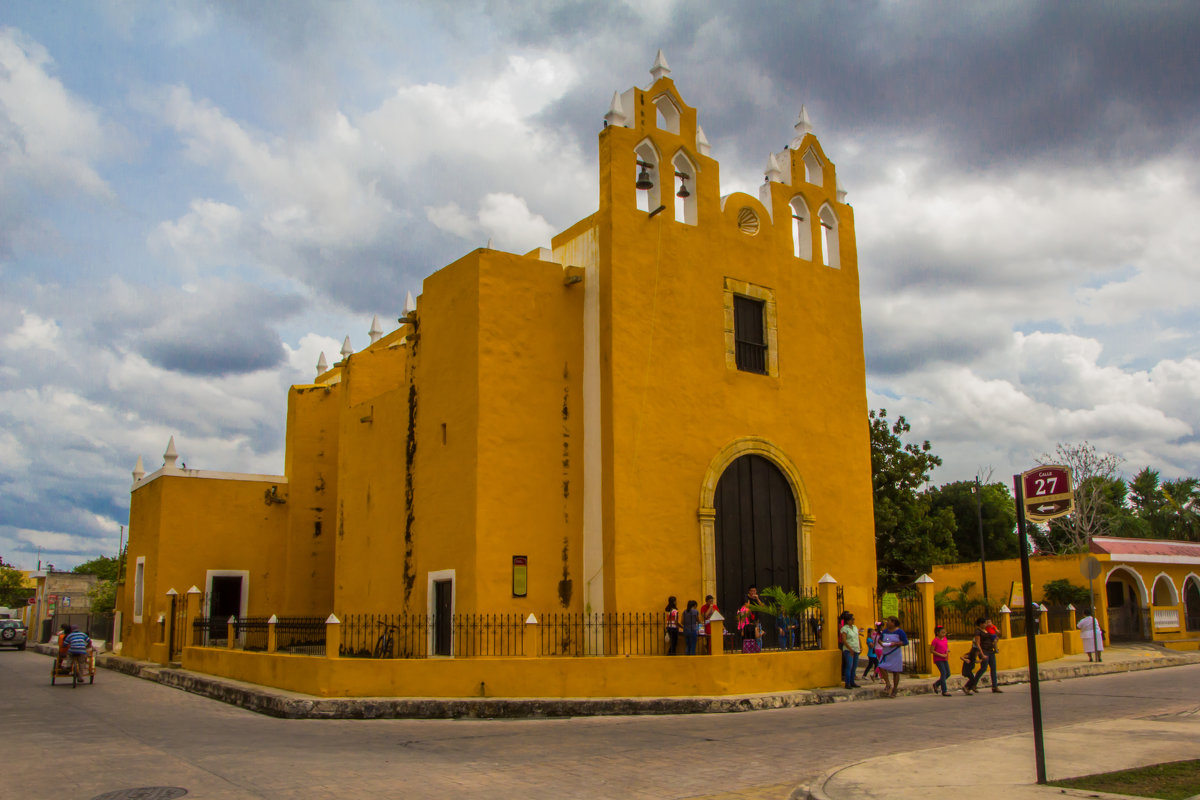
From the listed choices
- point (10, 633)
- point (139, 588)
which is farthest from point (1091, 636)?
point (10, 633)

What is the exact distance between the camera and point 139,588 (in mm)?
23516

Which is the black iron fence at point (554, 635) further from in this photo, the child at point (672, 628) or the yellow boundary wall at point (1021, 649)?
the yellow boundary wall at point (1021, 649)

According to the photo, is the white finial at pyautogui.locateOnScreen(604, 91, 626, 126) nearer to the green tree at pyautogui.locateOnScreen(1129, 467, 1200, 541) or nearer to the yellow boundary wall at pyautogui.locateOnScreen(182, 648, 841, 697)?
the yellow boundary wall at pyautogui.locateOnScreen(182, 648, 841, 697)

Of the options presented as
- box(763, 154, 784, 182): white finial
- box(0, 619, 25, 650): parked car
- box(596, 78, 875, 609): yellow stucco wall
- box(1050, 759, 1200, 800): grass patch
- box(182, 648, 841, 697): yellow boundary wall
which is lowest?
box(0, 619, 25, 650): parked car

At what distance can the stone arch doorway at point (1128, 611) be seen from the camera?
85.9ft

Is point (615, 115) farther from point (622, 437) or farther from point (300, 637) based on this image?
point (300, 637)

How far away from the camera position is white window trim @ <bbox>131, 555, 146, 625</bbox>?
2308 cm

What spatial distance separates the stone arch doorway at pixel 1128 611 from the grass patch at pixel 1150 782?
2015cm

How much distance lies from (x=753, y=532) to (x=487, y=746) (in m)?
8.10

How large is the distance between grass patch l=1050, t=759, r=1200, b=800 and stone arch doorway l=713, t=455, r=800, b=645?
899cm

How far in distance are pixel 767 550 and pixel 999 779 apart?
9661 mm

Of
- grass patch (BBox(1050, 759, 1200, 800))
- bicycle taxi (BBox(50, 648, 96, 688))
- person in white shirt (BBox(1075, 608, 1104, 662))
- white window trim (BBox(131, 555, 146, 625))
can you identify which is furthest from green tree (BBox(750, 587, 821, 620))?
white window trim (BBox(131, 555, 146, 625))

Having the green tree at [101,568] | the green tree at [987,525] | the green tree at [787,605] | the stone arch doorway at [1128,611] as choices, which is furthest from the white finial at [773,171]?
the green tree at [101,568]

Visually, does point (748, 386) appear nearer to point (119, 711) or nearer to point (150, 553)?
point (119, 711)
